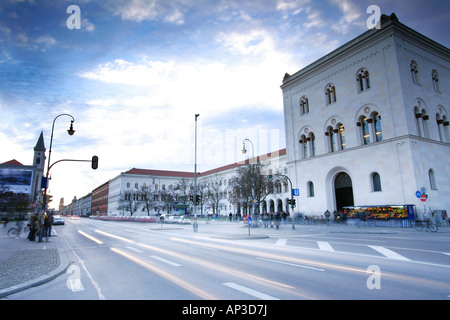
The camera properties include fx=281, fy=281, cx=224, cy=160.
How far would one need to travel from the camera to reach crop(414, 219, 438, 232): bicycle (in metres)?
21.8

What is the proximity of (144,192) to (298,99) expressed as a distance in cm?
6868

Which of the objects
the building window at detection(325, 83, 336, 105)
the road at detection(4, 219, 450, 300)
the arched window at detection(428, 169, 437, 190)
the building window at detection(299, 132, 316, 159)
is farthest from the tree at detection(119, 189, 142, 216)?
the road at detection(4, 219, 450, 300)

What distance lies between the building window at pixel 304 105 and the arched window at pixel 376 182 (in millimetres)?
14213

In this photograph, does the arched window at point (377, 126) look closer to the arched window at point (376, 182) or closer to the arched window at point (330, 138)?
the arched window at point (376, 182)

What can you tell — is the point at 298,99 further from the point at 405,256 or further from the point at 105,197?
the point at 105,197

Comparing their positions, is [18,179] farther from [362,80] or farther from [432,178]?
[432,178]

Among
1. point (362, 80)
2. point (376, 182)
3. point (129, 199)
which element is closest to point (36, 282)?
point (376, 182)

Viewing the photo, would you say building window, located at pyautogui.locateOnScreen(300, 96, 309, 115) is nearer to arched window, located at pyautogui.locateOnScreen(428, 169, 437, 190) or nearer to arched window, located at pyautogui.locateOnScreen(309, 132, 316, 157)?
arched window, located at pyautogui.locateOnScreen(309, 132, 316, 157)

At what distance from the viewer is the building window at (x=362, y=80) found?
112ft

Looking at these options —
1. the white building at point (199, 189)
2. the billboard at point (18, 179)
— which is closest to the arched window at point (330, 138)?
the white building at point (199, 189)

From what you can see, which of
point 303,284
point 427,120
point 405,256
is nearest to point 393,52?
point 427,120

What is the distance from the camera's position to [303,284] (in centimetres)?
636

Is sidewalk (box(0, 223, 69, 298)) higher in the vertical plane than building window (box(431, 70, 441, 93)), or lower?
lower

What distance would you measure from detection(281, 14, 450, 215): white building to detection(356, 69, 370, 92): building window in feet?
0.38
